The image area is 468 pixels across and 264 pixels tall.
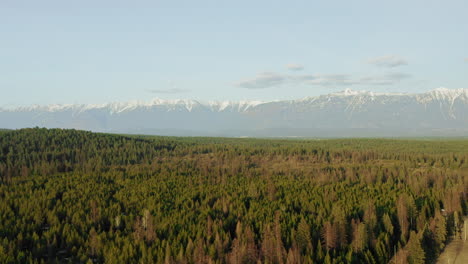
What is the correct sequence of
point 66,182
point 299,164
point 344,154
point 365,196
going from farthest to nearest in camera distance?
point 344,154 < point 299,164 < point 66,182 < point 365,196

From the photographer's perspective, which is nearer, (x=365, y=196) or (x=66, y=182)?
(x=365, y=196)

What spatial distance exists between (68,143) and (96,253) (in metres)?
125

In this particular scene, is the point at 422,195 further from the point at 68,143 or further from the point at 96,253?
the point at 68,143

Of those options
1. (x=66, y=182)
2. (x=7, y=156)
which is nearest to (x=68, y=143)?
(x=7, y=156)

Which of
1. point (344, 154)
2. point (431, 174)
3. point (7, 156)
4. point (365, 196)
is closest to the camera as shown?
point (365, 196)

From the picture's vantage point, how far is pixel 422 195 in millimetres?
77000

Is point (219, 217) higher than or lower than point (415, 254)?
lower

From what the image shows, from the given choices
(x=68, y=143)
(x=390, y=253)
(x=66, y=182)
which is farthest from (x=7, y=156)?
(x=390, y=253)

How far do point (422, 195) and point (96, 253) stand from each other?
69.3 m

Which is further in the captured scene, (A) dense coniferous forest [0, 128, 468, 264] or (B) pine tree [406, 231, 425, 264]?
(A) dense coniferous forest [0, 128, 468, 264]

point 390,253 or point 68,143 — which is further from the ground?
point 68,143

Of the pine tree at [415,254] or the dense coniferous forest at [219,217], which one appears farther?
the dense coniferous forest at [219,217]

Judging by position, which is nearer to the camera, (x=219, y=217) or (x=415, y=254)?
(x=415, y=254)

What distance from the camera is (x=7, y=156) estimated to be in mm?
127938
